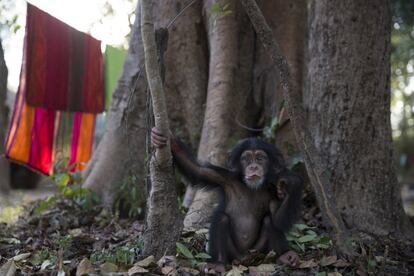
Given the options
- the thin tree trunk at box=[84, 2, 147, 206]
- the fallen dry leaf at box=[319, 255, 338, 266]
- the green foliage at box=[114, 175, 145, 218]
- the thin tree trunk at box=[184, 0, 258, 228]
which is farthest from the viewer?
the thin tree trunk at box=[84, 2, 147, 206]

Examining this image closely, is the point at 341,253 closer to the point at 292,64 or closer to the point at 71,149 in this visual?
the point at 292,64

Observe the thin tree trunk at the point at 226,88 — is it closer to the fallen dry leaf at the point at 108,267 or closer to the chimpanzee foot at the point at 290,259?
the chimpanzee foot at the point at 290,259

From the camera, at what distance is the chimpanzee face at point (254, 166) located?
13.6 ft

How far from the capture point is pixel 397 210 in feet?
16.2

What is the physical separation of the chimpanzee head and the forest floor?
0.59 m

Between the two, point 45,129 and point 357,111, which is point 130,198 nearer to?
point 45,129

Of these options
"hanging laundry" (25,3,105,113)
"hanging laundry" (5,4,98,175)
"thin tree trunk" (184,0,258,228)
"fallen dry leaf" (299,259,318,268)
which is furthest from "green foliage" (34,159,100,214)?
"fallen dry leaf" (299,259,318,268)

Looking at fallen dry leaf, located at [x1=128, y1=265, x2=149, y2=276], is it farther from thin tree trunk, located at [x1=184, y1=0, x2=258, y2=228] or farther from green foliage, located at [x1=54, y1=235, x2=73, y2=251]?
thin tree trunk, located at [x1=184, y1=0, x2=258, y2=228]

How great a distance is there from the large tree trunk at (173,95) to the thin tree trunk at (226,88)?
0.26m

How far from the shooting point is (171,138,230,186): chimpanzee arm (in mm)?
4238

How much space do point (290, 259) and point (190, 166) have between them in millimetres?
1074

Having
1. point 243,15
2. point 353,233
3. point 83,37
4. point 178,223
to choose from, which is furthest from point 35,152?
point 353,233

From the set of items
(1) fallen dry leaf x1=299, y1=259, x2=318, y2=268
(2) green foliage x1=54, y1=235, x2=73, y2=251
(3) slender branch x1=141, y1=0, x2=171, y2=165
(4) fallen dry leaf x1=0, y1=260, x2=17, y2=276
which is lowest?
(4) fallen dry leaf x1=0, y1=260, x2=17, y2=276

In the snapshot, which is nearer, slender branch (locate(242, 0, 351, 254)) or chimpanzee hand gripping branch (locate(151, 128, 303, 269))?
slender branch (locate(242, 0, 351, 254))
